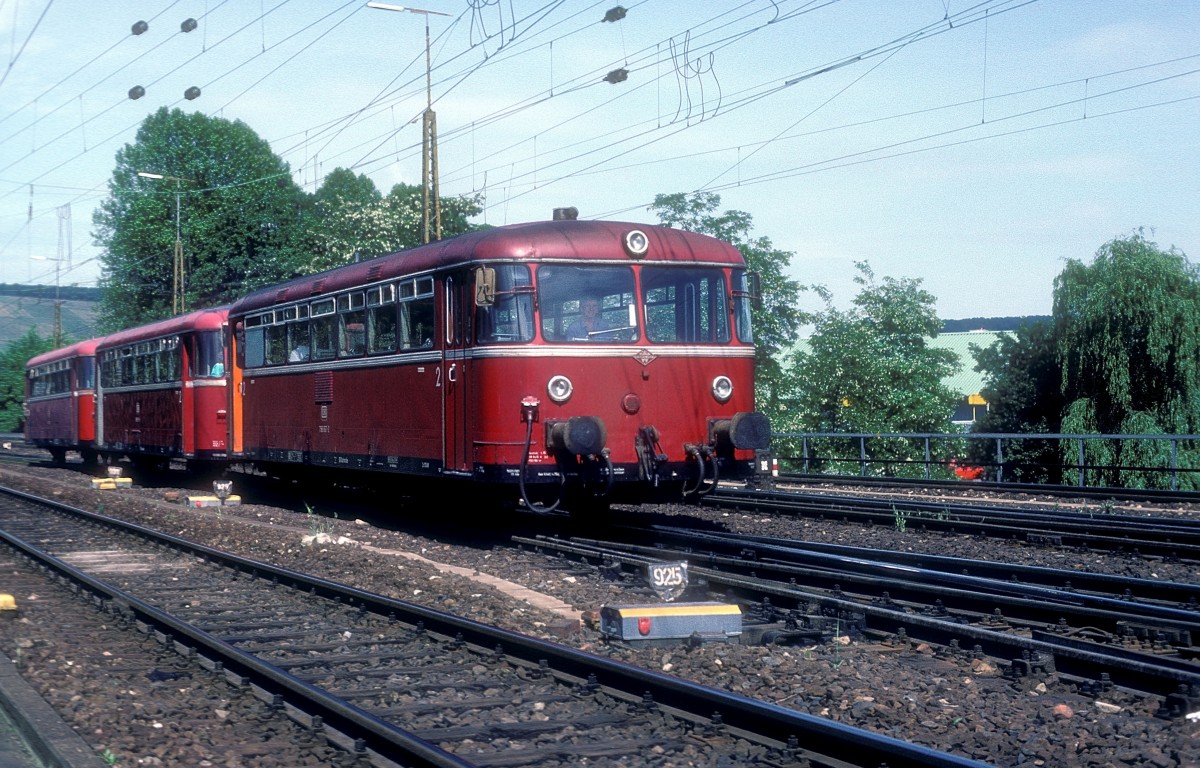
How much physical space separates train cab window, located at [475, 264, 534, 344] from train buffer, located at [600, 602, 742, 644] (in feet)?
16.8

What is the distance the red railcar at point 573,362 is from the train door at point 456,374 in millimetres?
21

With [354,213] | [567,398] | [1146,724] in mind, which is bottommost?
[1146,724]

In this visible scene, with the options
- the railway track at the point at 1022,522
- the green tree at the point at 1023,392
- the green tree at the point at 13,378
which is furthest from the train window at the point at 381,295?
the green tree at the point at 13,378

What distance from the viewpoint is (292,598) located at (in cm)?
1052

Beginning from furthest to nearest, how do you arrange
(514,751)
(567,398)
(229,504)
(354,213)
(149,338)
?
(354,213) < (149,338) < (229,504) < (567,398) < (514,751)

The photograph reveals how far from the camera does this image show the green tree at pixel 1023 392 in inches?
1244

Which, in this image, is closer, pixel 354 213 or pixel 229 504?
pixel 229 504

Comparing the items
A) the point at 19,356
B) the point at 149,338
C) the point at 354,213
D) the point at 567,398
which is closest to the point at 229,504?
the point at 149,338

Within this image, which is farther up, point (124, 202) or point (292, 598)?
point (124, 202)

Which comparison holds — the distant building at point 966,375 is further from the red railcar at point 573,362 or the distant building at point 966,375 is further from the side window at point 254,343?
the red railcar at point 573,362

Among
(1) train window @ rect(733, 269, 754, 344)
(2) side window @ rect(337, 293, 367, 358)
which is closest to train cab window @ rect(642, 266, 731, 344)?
(1) train window @ rect(733, 269, 754, 344)

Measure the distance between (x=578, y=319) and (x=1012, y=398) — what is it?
22639mm

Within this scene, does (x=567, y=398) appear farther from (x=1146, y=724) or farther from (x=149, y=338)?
(x=149, y=338)

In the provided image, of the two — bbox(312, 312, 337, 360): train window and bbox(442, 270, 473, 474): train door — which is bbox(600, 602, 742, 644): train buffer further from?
bbox(312, 312, 337, 360): train window
